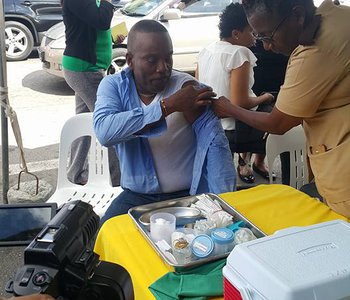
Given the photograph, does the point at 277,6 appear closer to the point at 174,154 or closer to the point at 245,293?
the point at 174,154

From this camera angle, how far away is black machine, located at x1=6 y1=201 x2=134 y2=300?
0.80 m

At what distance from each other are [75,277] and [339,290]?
1.64 ft

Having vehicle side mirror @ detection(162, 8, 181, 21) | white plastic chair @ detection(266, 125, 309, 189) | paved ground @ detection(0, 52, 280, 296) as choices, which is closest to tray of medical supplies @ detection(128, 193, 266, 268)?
white plastic chair @ detection(266, 125, 309, 189)

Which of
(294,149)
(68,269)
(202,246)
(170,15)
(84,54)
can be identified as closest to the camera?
(68,269)

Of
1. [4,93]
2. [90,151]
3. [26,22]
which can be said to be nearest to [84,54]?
[4,93]

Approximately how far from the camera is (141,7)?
6730mm

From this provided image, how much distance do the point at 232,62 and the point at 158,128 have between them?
1281 millimetres

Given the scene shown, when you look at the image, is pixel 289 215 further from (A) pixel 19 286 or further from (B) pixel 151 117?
(A) pixel 19 286

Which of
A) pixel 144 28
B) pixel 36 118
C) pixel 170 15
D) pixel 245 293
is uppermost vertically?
pixel 144 28

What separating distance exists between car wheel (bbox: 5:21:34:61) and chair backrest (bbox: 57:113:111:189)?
19.4 ft

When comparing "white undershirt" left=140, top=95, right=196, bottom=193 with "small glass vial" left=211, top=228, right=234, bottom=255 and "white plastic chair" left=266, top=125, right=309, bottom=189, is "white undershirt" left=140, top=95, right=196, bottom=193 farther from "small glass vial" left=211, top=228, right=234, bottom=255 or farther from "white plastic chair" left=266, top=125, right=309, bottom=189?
"small glass vial" left=211, top=228, right=234, bottom=255

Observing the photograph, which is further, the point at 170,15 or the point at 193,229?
the point at 170,15

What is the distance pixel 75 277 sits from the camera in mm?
811

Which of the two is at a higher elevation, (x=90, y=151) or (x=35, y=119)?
(x=90, y=151)
